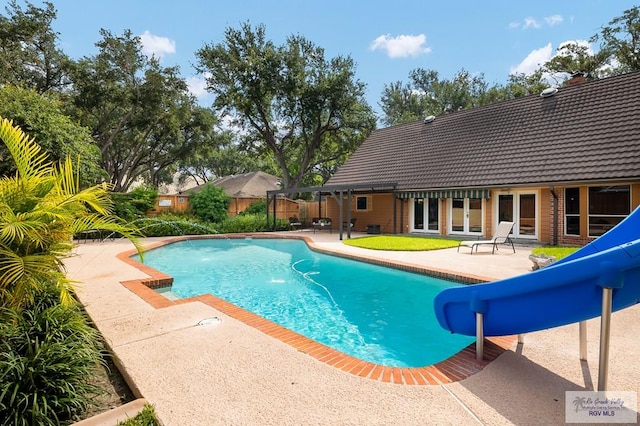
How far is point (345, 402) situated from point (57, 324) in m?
3.32

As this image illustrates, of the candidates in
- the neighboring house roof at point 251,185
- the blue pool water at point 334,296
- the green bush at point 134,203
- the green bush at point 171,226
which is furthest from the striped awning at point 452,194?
the neighboring house roof at point 251,185

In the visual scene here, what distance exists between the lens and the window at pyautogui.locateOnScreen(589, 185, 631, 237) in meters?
12.1

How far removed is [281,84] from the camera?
2603cm

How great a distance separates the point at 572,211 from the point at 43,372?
16.4 meters

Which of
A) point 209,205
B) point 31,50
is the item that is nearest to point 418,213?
Result: point 209,205

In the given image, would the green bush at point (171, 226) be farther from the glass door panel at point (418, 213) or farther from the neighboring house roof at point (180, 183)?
the neighboring house roof at point (180, 183)

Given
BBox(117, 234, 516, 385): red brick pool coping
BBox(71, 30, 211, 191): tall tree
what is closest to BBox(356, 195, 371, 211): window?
BBox(117, 234, 516, 385): red brick pool coping

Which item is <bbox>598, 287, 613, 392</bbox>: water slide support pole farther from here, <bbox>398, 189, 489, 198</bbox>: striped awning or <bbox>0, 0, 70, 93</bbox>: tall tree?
<bbox>0, 0, 70, 93</bbox>: tall tree

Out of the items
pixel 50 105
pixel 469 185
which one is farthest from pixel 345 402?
pixel 50 105

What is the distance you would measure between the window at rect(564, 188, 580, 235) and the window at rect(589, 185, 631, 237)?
1.33 ft

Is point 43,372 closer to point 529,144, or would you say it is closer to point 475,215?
point 475,215

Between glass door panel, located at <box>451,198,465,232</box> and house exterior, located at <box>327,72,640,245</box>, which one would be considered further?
glass door panel, located at <box>451,198,465,232</box>

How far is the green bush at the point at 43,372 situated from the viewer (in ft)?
8.38

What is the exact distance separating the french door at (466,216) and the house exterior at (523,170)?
5 centimetres
